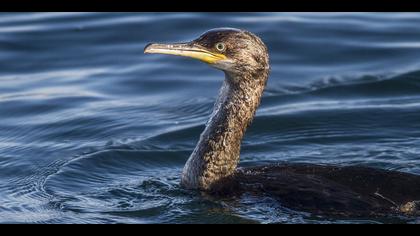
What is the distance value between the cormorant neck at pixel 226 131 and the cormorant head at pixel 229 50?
9cm

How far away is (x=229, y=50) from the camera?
9492 mm

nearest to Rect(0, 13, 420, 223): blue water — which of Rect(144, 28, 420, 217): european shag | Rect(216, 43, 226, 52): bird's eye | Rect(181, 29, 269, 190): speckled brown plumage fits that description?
Rect(144, 28, 420, 217): european shag

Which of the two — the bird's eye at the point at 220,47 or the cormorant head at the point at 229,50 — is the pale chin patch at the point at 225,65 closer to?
the cormorant head at the point at 229,50

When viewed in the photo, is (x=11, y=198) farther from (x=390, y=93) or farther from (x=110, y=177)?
(x=390, y=93)

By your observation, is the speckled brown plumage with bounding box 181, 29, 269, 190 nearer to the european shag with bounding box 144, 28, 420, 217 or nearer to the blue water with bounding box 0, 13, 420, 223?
the european shag with bounding box 144, 28, 420, 217

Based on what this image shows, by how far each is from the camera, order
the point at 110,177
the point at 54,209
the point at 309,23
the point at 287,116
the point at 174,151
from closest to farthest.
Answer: the point at 54,209, the point at 110,177, the point at 174,151, the point at 287,116, the point at 309,23

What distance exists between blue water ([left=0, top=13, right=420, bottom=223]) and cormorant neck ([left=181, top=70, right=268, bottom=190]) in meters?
0.23

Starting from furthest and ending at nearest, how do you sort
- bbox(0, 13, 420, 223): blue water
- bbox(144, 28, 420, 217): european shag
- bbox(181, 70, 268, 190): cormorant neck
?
bbox(0, 13, 420, 223): blue water, bbox(181, 70, 268, 190): cormorant neck, bbox(144, 28, 420, 217): european shag

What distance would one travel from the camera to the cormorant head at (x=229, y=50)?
9477 millimetres

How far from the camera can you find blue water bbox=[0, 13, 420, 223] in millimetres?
9758

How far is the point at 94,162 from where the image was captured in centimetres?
1110

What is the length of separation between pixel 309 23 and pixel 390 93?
402cm

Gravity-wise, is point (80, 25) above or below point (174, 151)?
above

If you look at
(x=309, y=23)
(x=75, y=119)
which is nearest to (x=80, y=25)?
(x=309, y=23)
